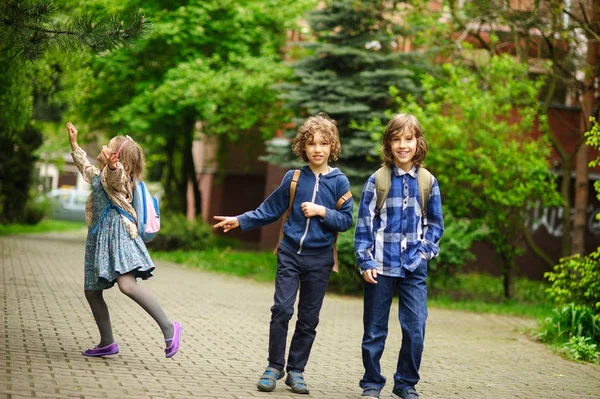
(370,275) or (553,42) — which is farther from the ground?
(553,42)

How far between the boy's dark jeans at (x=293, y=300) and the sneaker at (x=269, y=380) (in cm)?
5

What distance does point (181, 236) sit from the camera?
72.7 ft

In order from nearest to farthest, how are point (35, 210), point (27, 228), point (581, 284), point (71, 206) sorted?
1. point (581, 284)
2. point (27, 228)
3. point (35, 210)
4. point (71, 206)

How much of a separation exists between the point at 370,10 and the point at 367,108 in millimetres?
2082

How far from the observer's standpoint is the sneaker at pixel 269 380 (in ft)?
19.1

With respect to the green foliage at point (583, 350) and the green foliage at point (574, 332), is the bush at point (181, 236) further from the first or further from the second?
the green foliage at point (583, 350)

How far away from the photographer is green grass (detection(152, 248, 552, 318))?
14182mm

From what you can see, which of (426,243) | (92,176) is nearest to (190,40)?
(92,176)

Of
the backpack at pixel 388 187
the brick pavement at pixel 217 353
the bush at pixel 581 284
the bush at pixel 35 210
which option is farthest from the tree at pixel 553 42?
the bush at pixel 35 210

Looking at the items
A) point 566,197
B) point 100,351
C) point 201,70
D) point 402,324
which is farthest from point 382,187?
point 201,70

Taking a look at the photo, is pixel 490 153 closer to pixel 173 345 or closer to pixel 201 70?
pixel 201 70

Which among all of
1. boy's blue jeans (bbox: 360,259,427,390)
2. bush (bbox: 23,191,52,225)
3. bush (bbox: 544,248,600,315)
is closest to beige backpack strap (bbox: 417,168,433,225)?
boy's blue jeans (bbox: 360,259,427,390)

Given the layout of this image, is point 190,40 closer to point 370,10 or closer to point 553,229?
point 370,10

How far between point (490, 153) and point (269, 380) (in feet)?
31.5
